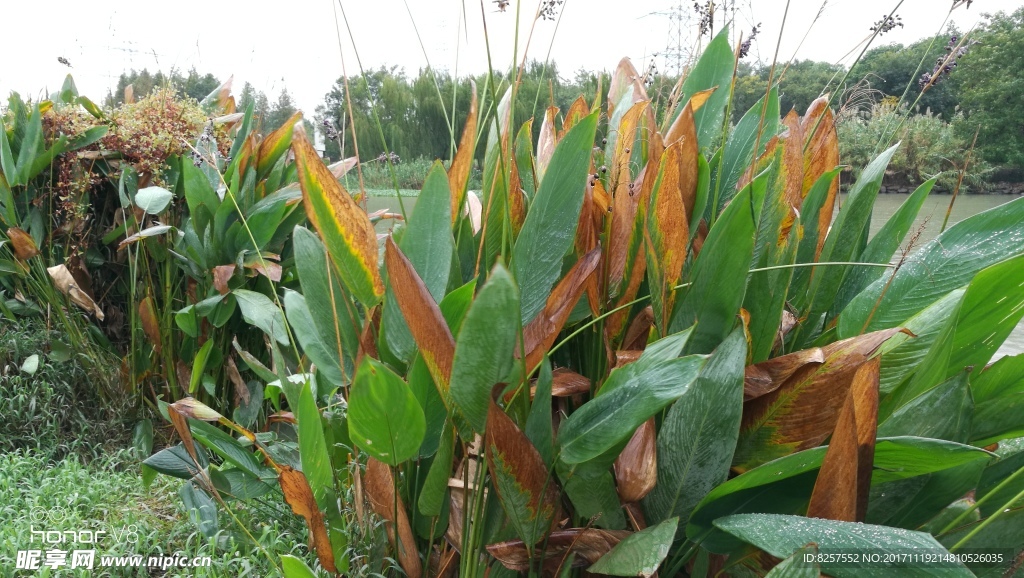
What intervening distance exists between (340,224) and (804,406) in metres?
0.59

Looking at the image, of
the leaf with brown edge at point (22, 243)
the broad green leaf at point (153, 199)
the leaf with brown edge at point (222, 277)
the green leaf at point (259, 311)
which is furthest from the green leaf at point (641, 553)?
the leaf with brown edge at point (22, 243)

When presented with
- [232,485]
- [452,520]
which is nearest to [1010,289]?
[452,520]

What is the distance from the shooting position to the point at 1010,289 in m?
0.71

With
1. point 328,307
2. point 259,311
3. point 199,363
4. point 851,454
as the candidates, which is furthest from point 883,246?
point 199,363

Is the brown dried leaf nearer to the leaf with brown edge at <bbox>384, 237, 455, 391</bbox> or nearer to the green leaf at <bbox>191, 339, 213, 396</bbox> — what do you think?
the green leaf at <bbox>191, 339, 213, 396</bbox>

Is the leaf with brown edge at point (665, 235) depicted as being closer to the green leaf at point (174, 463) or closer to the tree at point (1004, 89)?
the green leaf at point (174, 463)

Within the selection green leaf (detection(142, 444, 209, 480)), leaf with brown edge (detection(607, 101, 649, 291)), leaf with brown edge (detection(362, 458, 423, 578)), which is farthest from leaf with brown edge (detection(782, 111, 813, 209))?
green leaf (detection(142, 444, 209, 480))

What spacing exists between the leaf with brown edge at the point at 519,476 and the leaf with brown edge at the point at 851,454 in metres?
0.29

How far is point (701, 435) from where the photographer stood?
736 millimetres

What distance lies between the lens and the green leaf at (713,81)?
1154 mm

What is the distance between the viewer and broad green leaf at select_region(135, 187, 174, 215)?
7.07 feet

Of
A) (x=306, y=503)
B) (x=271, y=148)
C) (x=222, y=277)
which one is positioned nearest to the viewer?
(x=306, y=503)

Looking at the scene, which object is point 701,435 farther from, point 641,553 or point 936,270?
point 936,270

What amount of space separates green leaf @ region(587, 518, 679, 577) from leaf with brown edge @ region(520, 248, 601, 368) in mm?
223
